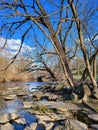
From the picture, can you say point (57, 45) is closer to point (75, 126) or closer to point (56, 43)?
point (56, 43)

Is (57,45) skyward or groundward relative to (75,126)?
skyward

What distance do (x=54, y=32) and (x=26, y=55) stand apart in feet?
42.2

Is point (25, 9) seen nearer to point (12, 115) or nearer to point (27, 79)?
point (12, 115)

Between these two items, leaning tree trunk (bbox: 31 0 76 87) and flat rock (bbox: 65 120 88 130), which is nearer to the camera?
flat rock (bbox: 65 120 88 130)

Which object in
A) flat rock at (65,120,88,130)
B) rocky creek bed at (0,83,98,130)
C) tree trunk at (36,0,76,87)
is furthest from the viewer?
tree trunk at (36,0,76,87)

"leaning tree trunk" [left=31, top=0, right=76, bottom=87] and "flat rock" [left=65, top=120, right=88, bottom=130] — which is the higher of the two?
"leaning tree trunk" [left=31, top=0, right=76, bottom=87]

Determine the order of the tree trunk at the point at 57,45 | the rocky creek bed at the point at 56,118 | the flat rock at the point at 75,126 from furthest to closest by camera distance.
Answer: the tree trunk at the point at 57,45 < the rocky creek bed at the point at 56,118 < the flat rock at the point at 75,126

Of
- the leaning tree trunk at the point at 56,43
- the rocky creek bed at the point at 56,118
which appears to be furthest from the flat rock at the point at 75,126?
the leaning tree trunk at the point at 56,43

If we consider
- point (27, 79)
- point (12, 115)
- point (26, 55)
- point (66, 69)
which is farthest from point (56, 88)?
point (27, 79)

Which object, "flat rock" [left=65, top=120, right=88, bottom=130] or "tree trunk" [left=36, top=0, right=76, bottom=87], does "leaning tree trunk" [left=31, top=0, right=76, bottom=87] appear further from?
"flat rock" [left=65, top=120, right=88, bottom=130]

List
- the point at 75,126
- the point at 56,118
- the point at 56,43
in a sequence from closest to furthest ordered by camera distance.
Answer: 1. the point at 75,126
2. the point at 56,118
3. the point at 56,43

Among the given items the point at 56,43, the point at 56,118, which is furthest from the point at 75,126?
the point at 56,43

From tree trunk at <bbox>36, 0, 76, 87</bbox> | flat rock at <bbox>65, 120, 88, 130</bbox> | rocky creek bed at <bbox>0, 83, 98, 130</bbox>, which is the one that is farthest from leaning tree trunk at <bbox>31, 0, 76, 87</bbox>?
flat rock at <bbox>65, 120, 88, 130</bbox>

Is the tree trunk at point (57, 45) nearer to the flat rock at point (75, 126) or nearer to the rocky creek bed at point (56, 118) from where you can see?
the rocky creek bed at point (56, 118)
